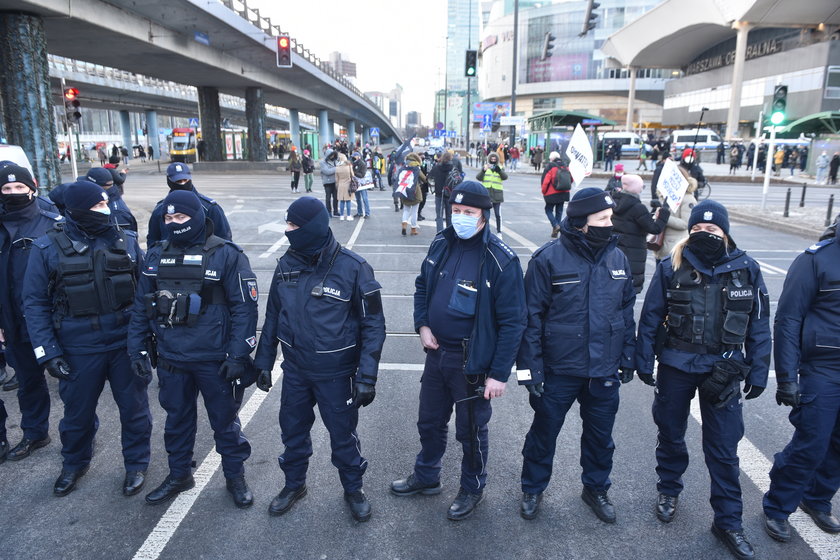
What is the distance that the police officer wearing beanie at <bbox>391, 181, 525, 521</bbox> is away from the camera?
358 centimetres

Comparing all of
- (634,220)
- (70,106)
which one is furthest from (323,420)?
(70,106)

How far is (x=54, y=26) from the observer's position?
64.7 ft

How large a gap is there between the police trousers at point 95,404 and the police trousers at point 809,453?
4.17 meters

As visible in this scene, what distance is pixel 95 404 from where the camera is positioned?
13.4 feet

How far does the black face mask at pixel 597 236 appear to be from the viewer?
362 cm

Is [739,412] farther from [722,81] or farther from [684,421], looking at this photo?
[722,81]

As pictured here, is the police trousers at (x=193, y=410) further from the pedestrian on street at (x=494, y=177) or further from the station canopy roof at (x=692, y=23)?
the station canopy roof at (x=692, y=23)

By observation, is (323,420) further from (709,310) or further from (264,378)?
(709,310)

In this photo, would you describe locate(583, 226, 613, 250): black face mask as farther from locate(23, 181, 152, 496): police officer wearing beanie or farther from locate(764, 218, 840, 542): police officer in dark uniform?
locate(23, 181, 152, 496): police officer wearing beanie

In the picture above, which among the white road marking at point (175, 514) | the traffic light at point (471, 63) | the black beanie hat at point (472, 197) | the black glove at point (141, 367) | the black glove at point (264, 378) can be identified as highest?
the traffic light at point (471, 63)

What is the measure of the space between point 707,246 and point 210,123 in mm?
40540

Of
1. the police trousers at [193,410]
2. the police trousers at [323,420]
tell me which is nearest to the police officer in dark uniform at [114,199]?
the police trousers at [193,410]

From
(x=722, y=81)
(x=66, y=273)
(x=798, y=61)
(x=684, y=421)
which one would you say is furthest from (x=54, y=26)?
(x=722, y=81)

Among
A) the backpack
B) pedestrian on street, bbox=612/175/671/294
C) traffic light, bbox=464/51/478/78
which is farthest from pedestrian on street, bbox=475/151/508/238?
Result: traffic light, bbox=464/51/478/78
